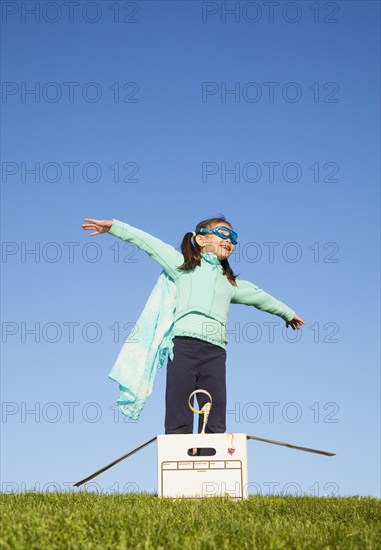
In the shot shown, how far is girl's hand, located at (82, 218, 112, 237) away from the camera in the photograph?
6.92m

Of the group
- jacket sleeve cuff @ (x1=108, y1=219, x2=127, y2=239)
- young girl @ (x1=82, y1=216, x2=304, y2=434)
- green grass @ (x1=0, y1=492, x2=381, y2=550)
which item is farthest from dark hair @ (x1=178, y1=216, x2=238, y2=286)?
green grass @ (x1=0, y1=492, x2=381, y2=550)

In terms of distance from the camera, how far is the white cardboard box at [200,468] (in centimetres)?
623

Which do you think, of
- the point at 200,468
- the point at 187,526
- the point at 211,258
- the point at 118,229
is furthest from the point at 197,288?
the point at 187,526

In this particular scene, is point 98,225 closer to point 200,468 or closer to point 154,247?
point 154,247

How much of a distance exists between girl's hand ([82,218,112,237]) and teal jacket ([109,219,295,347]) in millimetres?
A: 50

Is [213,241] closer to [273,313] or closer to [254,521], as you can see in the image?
[273,313]

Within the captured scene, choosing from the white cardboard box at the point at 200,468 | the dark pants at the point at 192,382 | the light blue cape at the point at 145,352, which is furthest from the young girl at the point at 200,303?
the white cardboard box at the point at 200,468

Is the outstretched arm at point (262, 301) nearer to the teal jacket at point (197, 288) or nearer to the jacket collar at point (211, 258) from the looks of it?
the teal jacket at point (197, 288)

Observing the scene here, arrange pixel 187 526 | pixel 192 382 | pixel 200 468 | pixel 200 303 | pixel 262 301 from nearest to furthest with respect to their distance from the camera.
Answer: pixel 187 526 < pixel 200 468 < pixel 192 382 < pixel 200 303 < pixel 262 301

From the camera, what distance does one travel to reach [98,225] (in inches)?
274

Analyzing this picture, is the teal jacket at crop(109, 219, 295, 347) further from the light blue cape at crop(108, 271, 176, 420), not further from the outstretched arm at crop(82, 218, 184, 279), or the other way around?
the light blue cape at crop(108, 271, 176, 420)

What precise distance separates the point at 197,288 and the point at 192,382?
89 centimetres

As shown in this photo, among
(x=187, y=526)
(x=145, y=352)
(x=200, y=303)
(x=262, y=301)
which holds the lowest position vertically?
(x=187, y=526)

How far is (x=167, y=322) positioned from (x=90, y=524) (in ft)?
9.09
